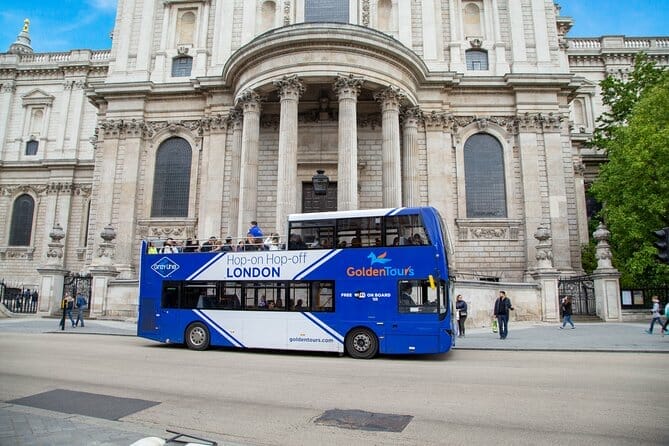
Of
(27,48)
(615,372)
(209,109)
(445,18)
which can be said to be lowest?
(615,372)

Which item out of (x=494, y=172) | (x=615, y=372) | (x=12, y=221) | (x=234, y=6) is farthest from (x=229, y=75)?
(x=12, y=221)

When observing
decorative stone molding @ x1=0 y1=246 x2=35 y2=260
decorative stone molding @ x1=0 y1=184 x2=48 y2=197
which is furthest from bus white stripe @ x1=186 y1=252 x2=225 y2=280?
decorative stone molding @ x1=0 y1=184 x2=48 y2=197

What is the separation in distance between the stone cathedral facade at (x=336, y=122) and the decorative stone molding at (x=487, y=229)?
0.20ft

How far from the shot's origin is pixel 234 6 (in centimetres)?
3150

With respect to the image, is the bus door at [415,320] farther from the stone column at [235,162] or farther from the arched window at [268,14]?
the arched window at [268,14]

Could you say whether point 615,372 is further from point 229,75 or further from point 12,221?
point 12,221

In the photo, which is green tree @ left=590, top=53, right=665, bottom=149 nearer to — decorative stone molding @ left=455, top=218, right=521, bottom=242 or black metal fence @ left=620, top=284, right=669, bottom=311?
decorative stone molding @ left=455, top=218, right=521, bottom=242

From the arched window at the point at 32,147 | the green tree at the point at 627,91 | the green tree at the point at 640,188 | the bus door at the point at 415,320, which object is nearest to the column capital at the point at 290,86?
the bus door at the point at 415,320

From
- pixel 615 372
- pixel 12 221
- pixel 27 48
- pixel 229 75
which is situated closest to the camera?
pixel 615 372

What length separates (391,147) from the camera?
24.8 m

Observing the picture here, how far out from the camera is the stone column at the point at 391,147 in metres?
24.3

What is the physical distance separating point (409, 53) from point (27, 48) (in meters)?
51.8

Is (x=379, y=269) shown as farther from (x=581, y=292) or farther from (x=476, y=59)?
(x=476, y=59)

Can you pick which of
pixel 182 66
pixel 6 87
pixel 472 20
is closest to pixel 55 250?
pixel 182 66
